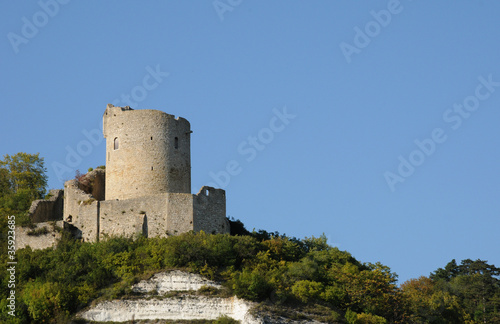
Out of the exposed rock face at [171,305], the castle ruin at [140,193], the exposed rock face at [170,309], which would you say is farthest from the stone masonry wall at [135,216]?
the exposed rock face at [170,309]

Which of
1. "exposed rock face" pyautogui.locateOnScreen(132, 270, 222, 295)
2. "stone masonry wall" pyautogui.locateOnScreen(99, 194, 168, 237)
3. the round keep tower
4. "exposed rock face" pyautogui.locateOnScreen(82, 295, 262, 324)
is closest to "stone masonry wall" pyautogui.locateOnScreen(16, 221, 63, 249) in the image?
"stone masonry wall" pyautogui.locateOnScreen(99, 194, 168, 237)

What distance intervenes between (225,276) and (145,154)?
33.4 ft

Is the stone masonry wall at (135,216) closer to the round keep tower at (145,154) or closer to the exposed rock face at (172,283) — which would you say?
the round keep tower at (145,154)

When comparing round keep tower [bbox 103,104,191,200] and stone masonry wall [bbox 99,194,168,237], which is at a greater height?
round keep tower [bbox 103,104,191,200]

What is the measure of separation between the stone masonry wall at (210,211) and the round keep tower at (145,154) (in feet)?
7.95

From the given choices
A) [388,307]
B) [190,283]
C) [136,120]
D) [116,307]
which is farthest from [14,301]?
[388,307]

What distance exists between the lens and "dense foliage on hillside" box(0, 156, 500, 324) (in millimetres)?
52844

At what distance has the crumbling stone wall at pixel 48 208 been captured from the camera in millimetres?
61719

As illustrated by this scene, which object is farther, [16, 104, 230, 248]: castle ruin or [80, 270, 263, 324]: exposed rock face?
[16, 104, 230, 248]: castle ruin

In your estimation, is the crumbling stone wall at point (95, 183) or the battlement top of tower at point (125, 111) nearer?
the battlement top of tower at point (125, 111)

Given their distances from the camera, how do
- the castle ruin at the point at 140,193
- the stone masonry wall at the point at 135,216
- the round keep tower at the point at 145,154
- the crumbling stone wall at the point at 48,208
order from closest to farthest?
the stone masonry wall at the point at 135,216, the castle ruin at the point at 140,193, the round keep tower at the point at 145,154, the crumbling stone wall at the point at 48,208

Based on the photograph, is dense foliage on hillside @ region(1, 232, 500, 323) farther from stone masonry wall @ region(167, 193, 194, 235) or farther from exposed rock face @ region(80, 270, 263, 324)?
stone masonry wall @ region(167, 193, 194, 235)

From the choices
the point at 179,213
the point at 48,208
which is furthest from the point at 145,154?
the point at 48,208

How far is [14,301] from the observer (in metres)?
53.9
